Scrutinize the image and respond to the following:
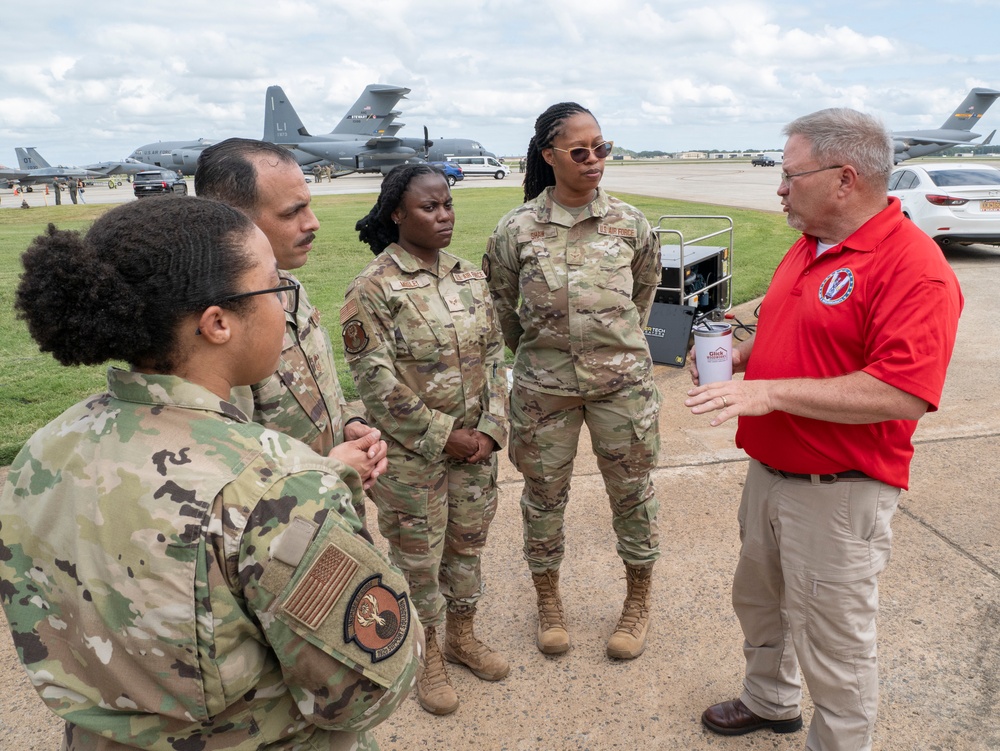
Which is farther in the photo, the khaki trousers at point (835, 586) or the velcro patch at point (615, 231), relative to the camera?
the velcro patch at point (615, 231)

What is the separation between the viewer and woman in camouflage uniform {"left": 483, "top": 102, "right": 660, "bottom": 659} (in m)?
3.07

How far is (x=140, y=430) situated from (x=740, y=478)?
408cm

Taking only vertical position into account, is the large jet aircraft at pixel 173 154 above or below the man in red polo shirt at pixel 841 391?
above

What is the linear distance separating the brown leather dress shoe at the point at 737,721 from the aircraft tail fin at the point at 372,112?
5304 cm

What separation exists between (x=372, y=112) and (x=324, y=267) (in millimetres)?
43245

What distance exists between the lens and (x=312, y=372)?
218cm

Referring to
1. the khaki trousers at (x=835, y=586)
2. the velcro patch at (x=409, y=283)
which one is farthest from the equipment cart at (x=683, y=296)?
the khaki trousers at (x=835, y=586)

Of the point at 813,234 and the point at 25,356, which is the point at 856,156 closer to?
the point at 813,234

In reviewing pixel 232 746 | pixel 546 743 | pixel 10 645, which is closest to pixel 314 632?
pixel 232 746

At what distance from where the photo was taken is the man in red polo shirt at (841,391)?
198cm

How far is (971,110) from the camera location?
42.9 meters

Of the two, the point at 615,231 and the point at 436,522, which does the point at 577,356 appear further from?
the point at 436,522

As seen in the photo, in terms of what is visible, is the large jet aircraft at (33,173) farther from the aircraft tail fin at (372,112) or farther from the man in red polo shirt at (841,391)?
the man in red polo shirt at (841,391)

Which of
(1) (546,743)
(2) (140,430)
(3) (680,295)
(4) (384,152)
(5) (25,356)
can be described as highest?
(4) (384,152)
